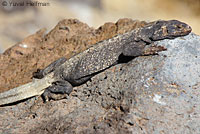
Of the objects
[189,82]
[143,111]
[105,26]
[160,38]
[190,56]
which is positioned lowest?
[143,111]

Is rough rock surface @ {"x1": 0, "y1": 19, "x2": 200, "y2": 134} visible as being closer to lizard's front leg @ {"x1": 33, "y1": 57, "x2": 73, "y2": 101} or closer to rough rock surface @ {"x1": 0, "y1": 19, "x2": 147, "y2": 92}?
lizard's front leg @ {"x1": 33, "y1": 57, "x2": 73, "y2": 101}

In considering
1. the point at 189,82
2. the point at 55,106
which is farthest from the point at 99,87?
the point at 189,82

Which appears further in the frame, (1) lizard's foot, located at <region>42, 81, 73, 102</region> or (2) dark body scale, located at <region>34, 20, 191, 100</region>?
(1) lizard's foot, located at <region>42, 81, 73, 102</region>

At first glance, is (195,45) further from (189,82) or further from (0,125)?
(0,125)

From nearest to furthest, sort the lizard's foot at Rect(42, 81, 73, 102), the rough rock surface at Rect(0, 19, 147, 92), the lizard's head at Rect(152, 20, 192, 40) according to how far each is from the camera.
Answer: the lizard's head at Rect(152, 20, 192, 40), the lizard's foot at Rect(42, 81, 73, 102), the rough rock surface at Rect(0, 19, 147, 92)

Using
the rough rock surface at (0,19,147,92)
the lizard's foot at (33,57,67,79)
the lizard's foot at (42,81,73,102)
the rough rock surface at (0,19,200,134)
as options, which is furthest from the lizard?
the rough rock surface at (0,19,147,92)

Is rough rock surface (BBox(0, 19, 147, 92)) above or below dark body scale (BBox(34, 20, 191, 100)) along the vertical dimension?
above
